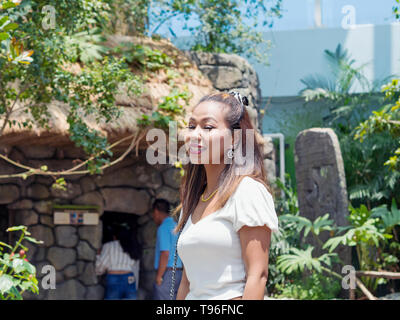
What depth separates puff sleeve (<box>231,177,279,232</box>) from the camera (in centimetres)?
162

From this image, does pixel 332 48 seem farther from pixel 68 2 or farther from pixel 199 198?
pixel 199 198

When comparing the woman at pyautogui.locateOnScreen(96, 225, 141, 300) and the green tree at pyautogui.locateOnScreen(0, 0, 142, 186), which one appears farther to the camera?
the woman at pyautogui.locateOnScreen(96, 225, 141, 300)

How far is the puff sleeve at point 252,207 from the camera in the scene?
5.31ft

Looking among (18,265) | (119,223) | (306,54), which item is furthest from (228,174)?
(306,54)

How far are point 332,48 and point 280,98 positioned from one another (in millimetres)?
1415

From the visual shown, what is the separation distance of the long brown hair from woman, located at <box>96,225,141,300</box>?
16.6 feet

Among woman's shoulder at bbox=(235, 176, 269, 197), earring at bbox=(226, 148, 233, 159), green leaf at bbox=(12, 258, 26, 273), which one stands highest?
earring at bbox=(226, 148, 233, 159)

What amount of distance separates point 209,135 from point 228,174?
136mm

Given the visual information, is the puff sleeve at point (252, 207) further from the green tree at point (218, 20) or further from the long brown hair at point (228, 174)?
the green tree at point (218, 20)

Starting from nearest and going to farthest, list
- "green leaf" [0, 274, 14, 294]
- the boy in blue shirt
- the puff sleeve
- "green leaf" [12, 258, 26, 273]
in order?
the puff sleeve
"green leaf" [0, 274, 14, 294]
"green leaf" [12, 258, 26, 273]
the boy in blue shirt

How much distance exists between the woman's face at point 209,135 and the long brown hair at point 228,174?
0.03m

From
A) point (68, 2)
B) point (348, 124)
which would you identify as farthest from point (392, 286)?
point (68, 2)

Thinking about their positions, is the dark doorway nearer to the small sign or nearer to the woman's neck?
the small sign

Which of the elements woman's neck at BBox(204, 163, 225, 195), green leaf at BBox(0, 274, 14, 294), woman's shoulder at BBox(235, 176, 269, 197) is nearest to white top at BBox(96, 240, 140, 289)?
green leaf at BBox(0, 274, 14, 294)
